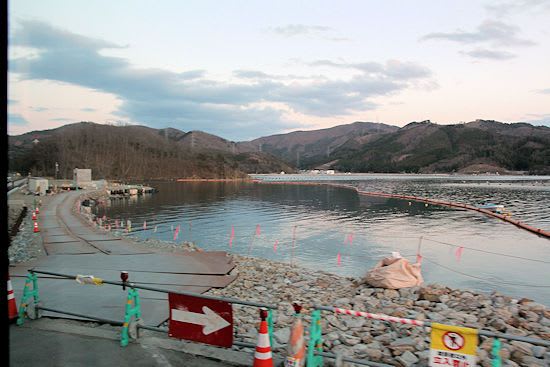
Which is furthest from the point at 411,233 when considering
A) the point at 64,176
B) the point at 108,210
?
the point at 64,176

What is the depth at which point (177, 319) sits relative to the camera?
727 centimetres

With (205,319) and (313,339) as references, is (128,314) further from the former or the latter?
(313,339)

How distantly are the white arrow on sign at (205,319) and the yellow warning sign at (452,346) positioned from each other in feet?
10.5

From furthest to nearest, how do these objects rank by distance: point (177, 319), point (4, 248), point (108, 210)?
point (108, 210) → point (177, 319) → point (4, 248)

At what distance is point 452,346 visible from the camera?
5.57 metres

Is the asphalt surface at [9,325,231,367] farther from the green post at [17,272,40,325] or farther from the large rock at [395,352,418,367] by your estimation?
the large rock at [395,352,418,367]

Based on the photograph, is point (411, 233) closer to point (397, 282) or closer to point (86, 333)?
point (397, 282)

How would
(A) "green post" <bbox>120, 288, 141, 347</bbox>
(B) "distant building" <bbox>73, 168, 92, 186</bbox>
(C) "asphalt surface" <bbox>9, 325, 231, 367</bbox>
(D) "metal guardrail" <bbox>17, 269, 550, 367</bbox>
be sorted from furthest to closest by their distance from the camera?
(B) "distant building" <bbox>73, 168, 92, 186</bbox>, (A) "green post" <bbox>120, 288, 141, 347</bbox>, (C) "asphalt surface" <bbox>9, 325, 231, 367</bbox>, (D) "metal guardrail" <bbox>17, 269, 550, 367</bbox>

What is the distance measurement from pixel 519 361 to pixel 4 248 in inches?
344

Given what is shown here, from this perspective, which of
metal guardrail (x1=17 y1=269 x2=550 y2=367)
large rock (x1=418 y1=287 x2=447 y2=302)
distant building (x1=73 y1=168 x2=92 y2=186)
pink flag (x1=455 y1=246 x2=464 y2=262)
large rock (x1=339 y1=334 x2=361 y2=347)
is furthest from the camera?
distant building (x1=73 y1=168 x2=92 y2=186)

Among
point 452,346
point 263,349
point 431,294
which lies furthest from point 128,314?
point 431,294

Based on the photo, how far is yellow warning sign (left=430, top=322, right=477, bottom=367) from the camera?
5.42 meters

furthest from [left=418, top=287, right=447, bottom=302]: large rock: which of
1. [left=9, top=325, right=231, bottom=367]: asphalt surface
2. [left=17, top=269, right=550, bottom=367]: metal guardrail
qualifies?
[left=9, top=325, right=231, bottom=367]: asphalt surface

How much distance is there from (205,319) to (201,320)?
8cm
